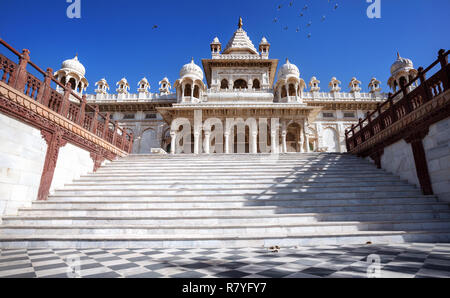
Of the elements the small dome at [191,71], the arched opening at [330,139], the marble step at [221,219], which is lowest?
the marble step at [221,219]

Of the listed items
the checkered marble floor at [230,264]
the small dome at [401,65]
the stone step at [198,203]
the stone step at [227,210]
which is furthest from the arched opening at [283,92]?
the checkered marble floor at [230,264]

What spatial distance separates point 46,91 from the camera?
6.94 m

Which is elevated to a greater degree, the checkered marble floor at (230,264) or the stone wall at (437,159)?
the stone wall at (437,159)

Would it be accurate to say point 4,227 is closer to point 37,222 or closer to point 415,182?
point 37,222

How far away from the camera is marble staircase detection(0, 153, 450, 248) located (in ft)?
14.5

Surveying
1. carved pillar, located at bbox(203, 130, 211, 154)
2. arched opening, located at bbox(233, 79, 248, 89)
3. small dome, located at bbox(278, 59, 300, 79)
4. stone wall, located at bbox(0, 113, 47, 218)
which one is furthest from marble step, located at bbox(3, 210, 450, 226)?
arched opening, located at bbox(233, 79, 248, 89)

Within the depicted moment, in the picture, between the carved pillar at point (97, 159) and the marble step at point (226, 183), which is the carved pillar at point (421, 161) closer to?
the marble step at point (226, 183)

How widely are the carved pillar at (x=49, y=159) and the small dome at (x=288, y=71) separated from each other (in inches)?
786

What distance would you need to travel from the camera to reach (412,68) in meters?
25.6

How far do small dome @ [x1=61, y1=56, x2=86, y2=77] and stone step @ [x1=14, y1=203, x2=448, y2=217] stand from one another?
26481 mm

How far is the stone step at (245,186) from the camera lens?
22.9 ft

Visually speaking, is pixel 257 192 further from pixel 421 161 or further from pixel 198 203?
pixel 421 161
